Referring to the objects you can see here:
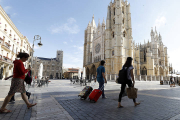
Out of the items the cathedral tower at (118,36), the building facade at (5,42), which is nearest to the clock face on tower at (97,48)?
the cathedral tower at (118,36)

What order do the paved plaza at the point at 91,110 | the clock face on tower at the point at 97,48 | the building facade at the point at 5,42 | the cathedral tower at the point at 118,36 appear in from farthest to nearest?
the clock face on tower at the point at 97,48 → the cathedral tower at the point at 118,36 → the building facade at the point at 5,42 → the paved plaza at the point at 91,110

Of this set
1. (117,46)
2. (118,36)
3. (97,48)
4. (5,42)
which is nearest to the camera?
(5,42)

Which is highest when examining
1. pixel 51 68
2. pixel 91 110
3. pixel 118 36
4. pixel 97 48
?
pixel 118 36

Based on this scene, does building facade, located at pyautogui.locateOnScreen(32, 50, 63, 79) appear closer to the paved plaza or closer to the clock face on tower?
the clock face on tower

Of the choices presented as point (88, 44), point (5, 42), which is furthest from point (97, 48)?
point (5, 42)

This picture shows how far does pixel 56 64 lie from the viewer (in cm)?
6062

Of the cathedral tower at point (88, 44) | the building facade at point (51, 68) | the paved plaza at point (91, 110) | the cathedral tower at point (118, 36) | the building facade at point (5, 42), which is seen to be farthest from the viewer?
the building facade at point (51, 68)

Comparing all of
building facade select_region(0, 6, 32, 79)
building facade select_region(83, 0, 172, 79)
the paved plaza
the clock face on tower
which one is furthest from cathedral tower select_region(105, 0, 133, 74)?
the paved plaza

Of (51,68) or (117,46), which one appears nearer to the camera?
(117,46)

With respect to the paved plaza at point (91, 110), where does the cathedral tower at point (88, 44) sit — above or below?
above

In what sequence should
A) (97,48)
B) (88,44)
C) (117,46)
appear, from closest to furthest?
(117,46), (97,48), (88,44)

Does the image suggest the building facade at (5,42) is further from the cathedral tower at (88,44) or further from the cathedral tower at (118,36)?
the cathedral tower at (88,44)

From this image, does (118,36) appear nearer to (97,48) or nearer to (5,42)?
(97,48)

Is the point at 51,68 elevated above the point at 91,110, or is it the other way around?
the point at 51,68
